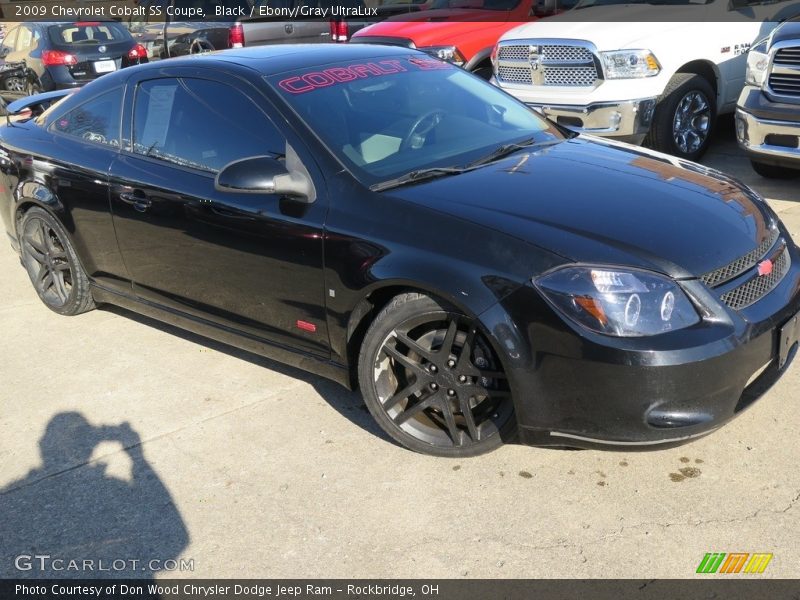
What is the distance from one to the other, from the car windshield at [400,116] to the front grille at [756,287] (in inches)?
51.1

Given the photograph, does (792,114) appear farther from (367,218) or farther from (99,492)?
(99,492)

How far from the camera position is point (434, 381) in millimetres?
3396

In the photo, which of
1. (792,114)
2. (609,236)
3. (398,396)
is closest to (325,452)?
(398,396)

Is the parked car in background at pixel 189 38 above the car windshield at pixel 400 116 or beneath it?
beneath

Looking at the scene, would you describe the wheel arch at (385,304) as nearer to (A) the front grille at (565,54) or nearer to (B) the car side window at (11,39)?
(A) the front grille at (565,54)

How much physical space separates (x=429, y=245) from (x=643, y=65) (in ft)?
15.8

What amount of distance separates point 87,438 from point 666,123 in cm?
552

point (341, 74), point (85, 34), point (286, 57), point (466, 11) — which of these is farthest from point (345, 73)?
point (85, 34)

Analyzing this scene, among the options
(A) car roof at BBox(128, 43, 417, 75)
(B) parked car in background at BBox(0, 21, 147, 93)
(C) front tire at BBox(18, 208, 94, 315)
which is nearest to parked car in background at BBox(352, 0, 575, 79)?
(A) car roof at BBox(128, 43, 417, 75)

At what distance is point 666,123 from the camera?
7.42 m

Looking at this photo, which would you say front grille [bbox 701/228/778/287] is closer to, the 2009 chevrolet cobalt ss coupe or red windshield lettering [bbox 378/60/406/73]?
the 2009 chevrolet cobalt ss coupe

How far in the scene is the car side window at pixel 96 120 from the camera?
4.68 meters

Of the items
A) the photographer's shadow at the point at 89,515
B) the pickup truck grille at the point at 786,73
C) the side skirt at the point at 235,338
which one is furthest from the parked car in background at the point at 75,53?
the photographer's shadow at the point at 89,515

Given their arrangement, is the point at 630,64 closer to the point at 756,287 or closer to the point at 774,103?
the point at 774,103
